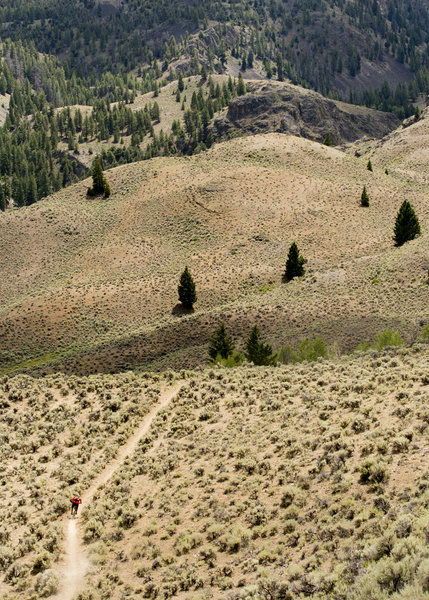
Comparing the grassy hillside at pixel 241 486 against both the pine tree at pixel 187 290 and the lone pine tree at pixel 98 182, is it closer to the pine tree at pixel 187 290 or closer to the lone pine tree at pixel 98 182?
the pine tree at pixel 187 290

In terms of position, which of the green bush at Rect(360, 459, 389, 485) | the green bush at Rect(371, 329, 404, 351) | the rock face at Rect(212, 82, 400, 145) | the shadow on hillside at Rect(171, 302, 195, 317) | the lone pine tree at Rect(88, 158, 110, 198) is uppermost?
the rock face at Rect(212, 82, 400, 145)

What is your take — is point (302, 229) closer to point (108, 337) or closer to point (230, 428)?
point (108, 337)

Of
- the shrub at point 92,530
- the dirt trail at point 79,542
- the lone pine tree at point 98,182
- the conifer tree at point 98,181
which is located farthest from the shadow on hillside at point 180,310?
the shrub at point 92,530

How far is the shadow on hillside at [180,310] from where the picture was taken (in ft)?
226

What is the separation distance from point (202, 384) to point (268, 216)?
53.2 meters

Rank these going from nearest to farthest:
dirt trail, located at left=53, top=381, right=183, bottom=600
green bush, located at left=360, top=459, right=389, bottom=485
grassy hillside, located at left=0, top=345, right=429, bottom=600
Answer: grassy hillside, located at left=0, top=345, right=429, bottom=600, green bush, located at left=360, top=459, right=389, bottom=485, dirt trail, located at left=53, top=381, right=183, bottom=600

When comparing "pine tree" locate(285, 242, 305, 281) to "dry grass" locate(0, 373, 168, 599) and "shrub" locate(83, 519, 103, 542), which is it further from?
"shrub" locate(83, 519, 103, 542)

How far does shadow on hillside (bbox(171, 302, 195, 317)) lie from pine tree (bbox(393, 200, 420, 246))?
2973 cm

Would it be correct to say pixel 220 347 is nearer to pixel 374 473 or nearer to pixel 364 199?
pixel 374 473

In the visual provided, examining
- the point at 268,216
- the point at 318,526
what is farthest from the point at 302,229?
the point at 318,526

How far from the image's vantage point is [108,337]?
6512cm

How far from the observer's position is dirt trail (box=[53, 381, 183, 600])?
21.6 meters

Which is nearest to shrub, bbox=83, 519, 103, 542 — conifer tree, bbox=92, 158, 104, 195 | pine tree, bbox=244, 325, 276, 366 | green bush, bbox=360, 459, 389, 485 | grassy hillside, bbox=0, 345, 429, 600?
grassy hillside, bbox=0, 345, 429, 600

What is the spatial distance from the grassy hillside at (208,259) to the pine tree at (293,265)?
Answer: 5.36 feet
